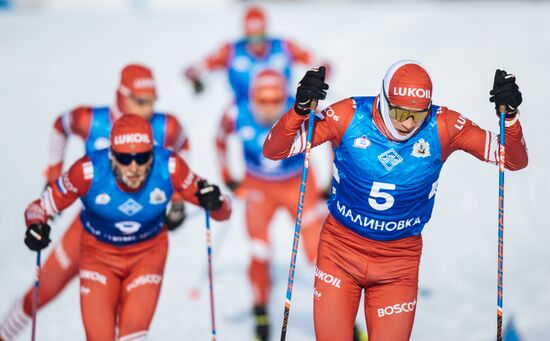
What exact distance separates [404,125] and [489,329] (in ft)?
10.9

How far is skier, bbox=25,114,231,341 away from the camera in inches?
192

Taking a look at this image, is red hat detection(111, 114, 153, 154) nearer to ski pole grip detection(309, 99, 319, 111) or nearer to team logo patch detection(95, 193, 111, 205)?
team logo patch detection(95, 193, 111, 205)

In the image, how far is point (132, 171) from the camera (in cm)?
484

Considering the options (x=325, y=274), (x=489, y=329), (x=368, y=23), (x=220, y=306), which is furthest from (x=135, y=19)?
(x=325, y=274)

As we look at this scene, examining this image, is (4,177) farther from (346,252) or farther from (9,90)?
(346,252)

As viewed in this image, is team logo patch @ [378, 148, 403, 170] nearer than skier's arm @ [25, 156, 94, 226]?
Yes

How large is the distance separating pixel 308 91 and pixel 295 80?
28.1ft

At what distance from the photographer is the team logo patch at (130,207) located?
504 centimetres

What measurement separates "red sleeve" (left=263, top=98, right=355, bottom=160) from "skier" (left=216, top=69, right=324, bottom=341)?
8.39ft

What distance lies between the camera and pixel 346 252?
4516 millimetres

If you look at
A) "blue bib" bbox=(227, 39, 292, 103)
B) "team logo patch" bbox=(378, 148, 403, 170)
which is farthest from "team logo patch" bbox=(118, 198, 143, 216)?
"blue bib" bbox=(227, 39, 292, 103)

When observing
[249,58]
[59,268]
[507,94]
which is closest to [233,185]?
[249,58]

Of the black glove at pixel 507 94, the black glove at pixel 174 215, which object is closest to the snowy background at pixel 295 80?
the black glove at pixel 174 215

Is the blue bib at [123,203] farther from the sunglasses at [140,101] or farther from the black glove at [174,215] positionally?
the sunglasses at [140,101]
